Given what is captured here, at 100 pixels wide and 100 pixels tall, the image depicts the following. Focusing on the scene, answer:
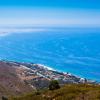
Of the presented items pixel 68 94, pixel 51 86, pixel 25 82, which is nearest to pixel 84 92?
pixel 68 94

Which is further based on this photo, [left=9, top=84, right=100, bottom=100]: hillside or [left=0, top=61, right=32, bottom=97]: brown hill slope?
[left=0, top=61, right=32, bottom=97]: brown hill slope

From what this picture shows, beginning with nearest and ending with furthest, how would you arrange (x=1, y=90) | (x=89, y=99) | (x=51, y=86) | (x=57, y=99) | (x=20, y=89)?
(x=89, y=99) → (x=57, y=99) → (x=51, y=86) → (x=1, y=90) → (x=20, y=89)

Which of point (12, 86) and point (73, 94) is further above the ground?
point (73, 94)

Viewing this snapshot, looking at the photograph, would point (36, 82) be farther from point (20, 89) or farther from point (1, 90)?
point (1, 90)

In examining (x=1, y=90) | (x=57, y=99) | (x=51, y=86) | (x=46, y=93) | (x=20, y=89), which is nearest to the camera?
(x=57, y=99)

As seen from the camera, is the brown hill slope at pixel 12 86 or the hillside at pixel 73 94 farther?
the brown hill slope at pixel 12 86

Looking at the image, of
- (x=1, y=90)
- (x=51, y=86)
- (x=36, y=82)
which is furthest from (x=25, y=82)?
(x=51, y=86)

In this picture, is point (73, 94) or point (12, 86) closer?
point (73, 94)

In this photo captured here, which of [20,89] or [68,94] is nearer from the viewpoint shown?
[68,94]

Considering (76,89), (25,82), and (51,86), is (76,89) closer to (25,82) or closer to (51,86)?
(51,86)
